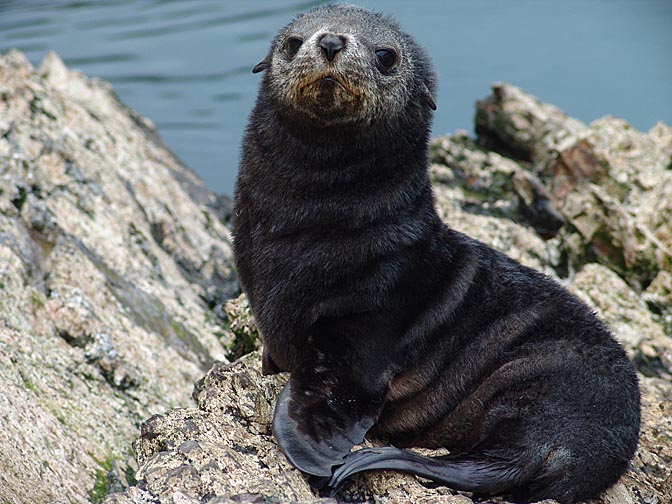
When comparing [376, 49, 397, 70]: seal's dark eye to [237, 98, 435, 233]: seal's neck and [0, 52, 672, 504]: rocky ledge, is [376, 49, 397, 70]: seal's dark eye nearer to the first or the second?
[237, 98, 435, 233]: seal's neck

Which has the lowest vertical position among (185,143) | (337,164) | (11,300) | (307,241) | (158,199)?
(185,143)

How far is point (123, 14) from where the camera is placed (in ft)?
85.7

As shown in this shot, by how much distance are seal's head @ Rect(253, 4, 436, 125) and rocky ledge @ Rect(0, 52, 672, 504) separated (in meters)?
1.68

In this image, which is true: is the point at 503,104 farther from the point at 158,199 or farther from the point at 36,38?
the point at 36,38

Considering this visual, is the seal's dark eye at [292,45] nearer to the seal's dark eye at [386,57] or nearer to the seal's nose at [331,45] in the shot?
the seal's nose at [331,45]

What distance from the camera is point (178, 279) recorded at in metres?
8.07

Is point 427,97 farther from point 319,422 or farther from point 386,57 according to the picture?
point 319,422

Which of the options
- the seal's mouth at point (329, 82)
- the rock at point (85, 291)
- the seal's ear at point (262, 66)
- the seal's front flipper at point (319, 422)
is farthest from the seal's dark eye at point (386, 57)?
the rock at point (85, 291)

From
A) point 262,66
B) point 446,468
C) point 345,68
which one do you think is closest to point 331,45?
point 345,68

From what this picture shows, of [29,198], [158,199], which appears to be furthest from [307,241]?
[158,199]

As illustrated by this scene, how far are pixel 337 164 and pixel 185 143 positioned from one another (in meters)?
18.5

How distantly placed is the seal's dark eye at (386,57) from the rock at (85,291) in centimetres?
276

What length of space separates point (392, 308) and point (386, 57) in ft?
5.04

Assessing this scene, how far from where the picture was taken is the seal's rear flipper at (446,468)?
449 centimetres
